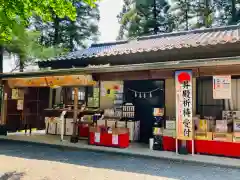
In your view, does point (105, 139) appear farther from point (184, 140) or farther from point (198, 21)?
point (198, 21)

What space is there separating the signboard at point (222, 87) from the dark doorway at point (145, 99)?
277 cm

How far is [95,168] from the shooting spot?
237 inches

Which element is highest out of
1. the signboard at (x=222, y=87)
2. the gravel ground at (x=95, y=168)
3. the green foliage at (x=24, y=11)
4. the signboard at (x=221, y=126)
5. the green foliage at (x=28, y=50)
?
the green foliage at (x=28, y=50)

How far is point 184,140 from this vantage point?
7.16m

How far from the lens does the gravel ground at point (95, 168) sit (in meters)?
5.38

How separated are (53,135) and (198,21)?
1821cm

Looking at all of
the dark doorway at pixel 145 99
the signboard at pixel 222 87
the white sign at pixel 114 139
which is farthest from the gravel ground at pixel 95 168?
the dark doorway at pixel 145 99

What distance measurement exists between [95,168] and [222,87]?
14.9 feet

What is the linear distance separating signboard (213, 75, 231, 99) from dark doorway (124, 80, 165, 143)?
2770mm

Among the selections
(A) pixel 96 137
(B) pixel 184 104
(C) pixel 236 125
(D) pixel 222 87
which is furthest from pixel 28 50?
(C) pixel 236 125

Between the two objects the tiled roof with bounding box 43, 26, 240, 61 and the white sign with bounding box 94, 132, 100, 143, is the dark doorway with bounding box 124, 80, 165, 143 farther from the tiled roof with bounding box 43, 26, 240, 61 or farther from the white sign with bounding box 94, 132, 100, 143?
the white sign with bounding box 94, 132, 100, 143

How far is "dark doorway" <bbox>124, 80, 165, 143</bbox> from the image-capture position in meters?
9.48

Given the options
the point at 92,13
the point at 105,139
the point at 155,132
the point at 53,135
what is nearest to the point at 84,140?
the point at 105,139

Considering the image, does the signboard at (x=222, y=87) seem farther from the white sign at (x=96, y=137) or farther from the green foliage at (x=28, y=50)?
the green foliage at (x=28, y=50)
